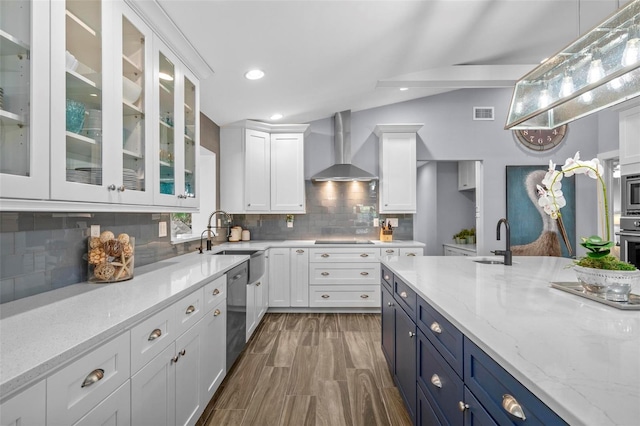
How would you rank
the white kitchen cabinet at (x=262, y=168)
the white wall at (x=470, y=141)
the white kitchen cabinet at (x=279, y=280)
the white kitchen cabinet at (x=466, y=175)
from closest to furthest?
the white kitchen cabinet at (x=279, y=280) < the white kitchen cabinet at (x=262, y=168) < the white wall at (x=470, y=141) < the white kitchen cabinet at (x=466, y=175)

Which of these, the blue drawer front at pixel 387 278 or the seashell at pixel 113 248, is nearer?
the seashell at pixel 113 248

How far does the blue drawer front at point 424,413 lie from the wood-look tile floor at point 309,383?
1.35 feet

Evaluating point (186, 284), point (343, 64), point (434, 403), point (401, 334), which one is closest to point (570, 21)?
point (343, 64)

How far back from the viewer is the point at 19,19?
1021 mm

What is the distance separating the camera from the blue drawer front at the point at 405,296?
65.4 inches

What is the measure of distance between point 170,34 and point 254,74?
971 millimetres

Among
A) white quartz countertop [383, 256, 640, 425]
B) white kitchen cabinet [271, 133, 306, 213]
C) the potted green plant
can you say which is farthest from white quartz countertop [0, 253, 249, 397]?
white kitchen cabinet [271, 133, 306, 213]

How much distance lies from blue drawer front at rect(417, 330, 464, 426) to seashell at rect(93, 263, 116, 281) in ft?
5.58

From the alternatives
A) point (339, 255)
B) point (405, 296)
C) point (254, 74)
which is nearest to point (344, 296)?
point (339, 255)

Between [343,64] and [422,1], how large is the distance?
91 centimetres

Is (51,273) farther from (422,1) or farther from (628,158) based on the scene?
(628,158)

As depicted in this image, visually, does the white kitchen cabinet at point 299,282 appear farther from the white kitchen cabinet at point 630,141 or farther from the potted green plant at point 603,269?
the white kitchen cabinet at point 630,141

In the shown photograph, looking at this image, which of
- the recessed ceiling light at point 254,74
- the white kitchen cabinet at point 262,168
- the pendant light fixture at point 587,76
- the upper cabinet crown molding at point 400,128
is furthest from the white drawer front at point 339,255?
the pendant light fixture at point 587,76

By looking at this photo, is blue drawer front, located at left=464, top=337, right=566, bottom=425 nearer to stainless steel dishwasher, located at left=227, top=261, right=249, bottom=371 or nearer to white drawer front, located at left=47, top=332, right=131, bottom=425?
white drawer front, located at left=47, top=332, right=131, bottom=425
